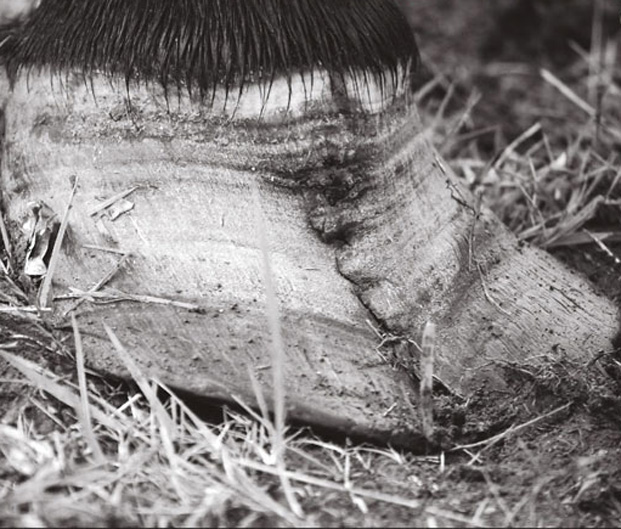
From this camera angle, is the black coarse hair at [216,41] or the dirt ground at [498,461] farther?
the black coarse hair at [216,41]

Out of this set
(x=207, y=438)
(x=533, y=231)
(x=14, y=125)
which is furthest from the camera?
(x=533, y=231)

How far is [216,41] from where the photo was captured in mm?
1595

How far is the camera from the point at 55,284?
1.63 metres

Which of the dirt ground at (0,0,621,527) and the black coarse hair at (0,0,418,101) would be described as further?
the black coarse hair at (0,0,418,101)

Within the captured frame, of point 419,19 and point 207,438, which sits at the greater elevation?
point 419,19

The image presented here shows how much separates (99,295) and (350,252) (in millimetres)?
471

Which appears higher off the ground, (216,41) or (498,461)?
(216,41)

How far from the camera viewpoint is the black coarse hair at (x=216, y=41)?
1.60 metres

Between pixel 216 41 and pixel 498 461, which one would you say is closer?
pixel 498 461

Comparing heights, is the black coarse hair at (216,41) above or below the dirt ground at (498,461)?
above

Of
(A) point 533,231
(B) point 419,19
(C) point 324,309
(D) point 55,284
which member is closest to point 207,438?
(C) point 324,309

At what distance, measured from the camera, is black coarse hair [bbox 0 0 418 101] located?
5.25 feet

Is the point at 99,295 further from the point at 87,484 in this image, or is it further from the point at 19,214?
the point at 87,484

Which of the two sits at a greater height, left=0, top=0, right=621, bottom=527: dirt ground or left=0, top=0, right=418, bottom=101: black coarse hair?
left=0, top=0, right=418, bottom=101: black coarse hair
